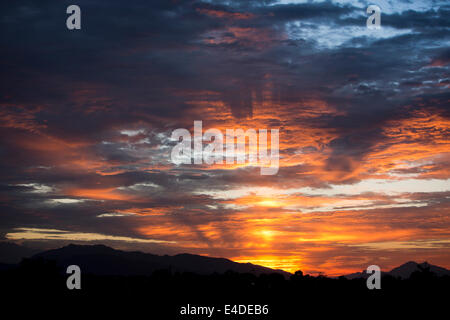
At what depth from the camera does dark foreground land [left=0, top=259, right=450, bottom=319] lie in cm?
7881

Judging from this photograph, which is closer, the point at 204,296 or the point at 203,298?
the point at 203,298

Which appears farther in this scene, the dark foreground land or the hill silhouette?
the hill silhouette

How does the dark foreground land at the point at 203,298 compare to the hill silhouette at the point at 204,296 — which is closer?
the dark foreground land at the point at 203,298

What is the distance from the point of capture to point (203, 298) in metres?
95.6

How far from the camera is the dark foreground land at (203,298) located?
78.8 meters
